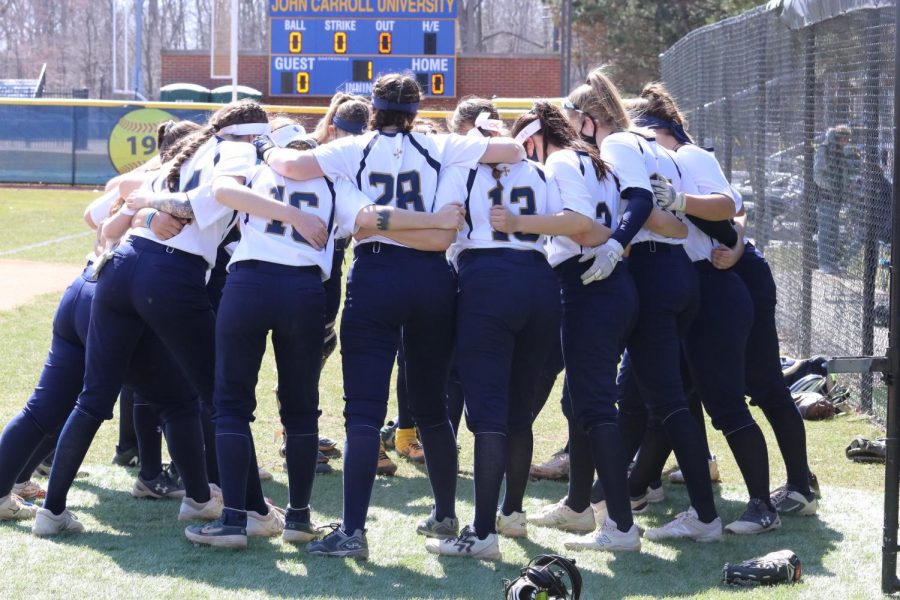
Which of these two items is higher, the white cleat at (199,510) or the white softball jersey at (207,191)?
the white softball jersey at (207,191)

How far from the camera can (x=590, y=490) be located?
195 inches

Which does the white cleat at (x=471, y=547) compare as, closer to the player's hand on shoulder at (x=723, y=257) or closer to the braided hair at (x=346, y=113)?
the player's hand on shoulder at (x=723, y=257)

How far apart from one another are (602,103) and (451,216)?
0.92 m

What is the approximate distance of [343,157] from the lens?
435 cm

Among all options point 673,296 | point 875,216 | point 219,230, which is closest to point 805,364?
point 673,296

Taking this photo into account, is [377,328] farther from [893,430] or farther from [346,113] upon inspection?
[893,430]

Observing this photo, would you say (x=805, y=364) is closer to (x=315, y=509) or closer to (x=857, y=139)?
(x=315, y=509)

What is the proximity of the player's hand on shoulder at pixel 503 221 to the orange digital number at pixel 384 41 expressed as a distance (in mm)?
26691

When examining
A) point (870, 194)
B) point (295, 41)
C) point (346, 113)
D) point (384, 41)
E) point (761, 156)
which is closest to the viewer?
point (346, 113)

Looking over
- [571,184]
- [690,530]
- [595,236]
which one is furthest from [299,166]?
[690,530]

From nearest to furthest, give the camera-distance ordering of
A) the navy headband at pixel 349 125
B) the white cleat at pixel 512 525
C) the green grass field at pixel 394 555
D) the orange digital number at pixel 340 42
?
the green grass field at pixel 394 555, the white cleat at pixel 512 525, the navy headband at pixel 349 125, the orange digital number at pixel 340 42

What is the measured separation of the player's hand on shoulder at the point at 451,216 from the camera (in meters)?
4.30

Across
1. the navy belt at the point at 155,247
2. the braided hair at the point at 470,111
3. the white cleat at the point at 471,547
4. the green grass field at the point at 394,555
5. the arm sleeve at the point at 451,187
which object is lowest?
the green grass field at the point at 394,555

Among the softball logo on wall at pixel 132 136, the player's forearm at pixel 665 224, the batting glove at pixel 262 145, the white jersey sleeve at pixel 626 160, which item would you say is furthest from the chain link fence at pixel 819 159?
the softball logo on wall at pixel 132 136
